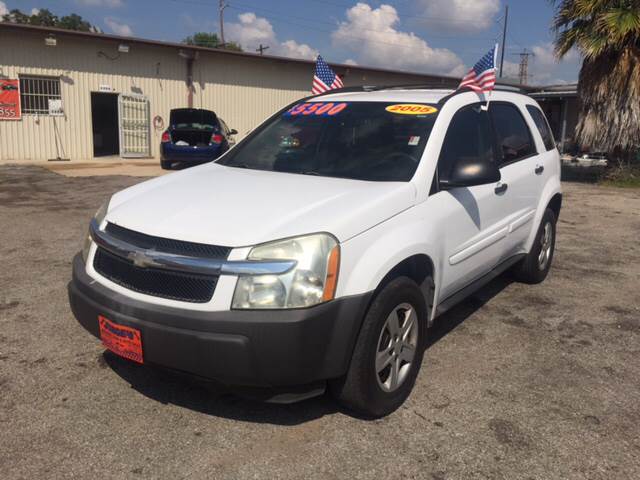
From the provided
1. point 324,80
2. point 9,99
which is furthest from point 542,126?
point 9,99

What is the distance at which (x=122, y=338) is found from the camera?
2816 millimetres

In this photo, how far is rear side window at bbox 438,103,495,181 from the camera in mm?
3615

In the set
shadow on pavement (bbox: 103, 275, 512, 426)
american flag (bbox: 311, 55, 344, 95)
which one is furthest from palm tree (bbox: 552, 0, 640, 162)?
shadow on pavement (bbox: 103, 275, 512, 426)

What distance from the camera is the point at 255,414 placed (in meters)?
3.10

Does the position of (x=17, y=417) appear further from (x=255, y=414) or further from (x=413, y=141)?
(x=413, y=141)

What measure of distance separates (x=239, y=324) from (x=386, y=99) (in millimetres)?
2223

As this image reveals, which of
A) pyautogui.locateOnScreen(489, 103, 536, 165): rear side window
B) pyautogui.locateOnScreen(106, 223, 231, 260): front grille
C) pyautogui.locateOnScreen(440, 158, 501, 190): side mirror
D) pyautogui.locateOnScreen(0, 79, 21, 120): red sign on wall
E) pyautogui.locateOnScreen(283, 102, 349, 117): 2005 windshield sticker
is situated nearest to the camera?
pyautogui.locateOnScreen(106, 223, 231, 260): front grille

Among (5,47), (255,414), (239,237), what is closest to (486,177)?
(239,237)

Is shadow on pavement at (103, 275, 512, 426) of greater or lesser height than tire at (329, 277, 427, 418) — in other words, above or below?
below

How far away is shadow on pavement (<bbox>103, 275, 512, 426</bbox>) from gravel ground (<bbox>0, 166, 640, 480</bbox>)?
0.01 m

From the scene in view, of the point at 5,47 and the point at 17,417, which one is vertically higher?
the point at 5,47

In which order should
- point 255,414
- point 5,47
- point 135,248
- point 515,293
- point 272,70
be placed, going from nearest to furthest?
point 135,248, point 255,414, point 515,293, point 5,47, point 272,70

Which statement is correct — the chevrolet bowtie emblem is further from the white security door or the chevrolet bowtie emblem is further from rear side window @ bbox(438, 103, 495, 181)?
the white security door

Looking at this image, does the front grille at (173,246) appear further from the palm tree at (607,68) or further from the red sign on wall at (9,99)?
the red sign on wall at (9,99)
